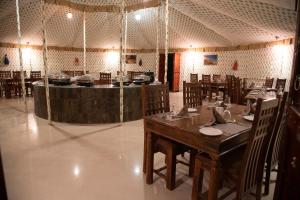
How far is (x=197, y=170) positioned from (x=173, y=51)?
30.8 feet

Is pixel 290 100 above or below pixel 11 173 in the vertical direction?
above

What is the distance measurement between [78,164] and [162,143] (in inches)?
50.8

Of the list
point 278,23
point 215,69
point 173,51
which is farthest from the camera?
point 173,51

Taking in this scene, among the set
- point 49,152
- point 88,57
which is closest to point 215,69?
point 88,57

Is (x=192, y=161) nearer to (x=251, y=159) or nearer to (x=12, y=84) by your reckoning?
(x=251, y=159)

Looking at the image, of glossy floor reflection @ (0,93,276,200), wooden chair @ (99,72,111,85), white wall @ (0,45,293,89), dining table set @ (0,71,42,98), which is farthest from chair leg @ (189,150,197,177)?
dining table set @ (0,71,42,98)

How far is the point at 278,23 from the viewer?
5.50m

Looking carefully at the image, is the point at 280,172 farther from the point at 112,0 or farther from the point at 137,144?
the point at 112,0

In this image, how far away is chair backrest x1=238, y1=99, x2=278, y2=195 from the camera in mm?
1644

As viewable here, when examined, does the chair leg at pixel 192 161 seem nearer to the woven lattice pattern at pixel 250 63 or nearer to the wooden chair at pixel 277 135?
the wooden chair at pixel 277 135

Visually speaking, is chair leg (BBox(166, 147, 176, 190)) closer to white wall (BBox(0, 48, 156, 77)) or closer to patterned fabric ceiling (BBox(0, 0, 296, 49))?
patterned fabric ceiling (BBox(0, 0, 296, 49))

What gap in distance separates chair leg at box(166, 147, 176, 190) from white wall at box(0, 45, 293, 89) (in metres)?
6.10

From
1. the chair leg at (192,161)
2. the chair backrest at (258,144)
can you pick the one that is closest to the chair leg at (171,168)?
the chair leg at (192,161)

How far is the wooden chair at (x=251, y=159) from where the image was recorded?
167 centimetres
